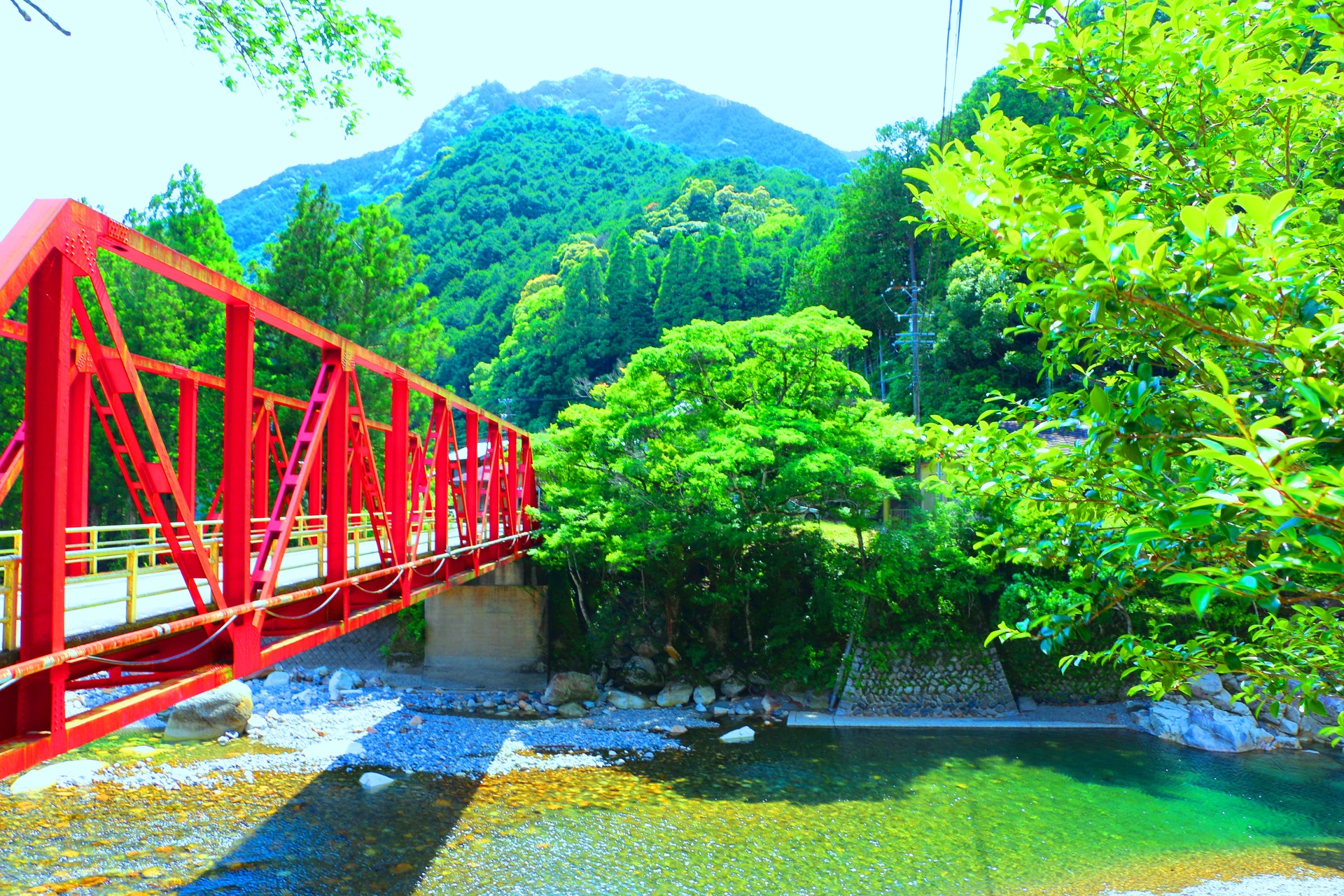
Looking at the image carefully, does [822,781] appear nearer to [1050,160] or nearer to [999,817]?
[999,817]

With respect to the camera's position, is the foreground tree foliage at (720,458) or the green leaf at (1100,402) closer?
the green leaf at (1100,402)

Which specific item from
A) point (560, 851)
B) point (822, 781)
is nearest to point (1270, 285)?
point (560, 851)

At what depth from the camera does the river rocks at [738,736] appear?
16.1m

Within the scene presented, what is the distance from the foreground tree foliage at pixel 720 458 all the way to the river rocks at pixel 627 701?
1.69 meters

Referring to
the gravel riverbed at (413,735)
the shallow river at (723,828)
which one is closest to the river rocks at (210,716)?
the gravel riverbed at (413,735)

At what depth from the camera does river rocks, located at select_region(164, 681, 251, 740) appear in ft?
49.7

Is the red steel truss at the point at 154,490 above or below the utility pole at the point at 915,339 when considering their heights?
below

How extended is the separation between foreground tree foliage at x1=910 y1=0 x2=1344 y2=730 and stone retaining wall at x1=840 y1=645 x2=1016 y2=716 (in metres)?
14.5

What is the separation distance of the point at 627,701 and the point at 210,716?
8.39m

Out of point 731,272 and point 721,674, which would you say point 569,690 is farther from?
point 731,272

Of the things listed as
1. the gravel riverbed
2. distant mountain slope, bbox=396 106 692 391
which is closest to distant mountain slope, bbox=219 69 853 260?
distant mountain slope, bbox=396 106 692 391

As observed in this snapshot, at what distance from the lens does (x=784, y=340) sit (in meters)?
16.9

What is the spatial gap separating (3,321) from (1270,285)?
21.6 feet

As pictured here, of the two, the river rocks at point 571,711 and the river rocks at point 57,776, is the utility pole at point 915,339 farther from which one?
the river rocks at point 57,776
